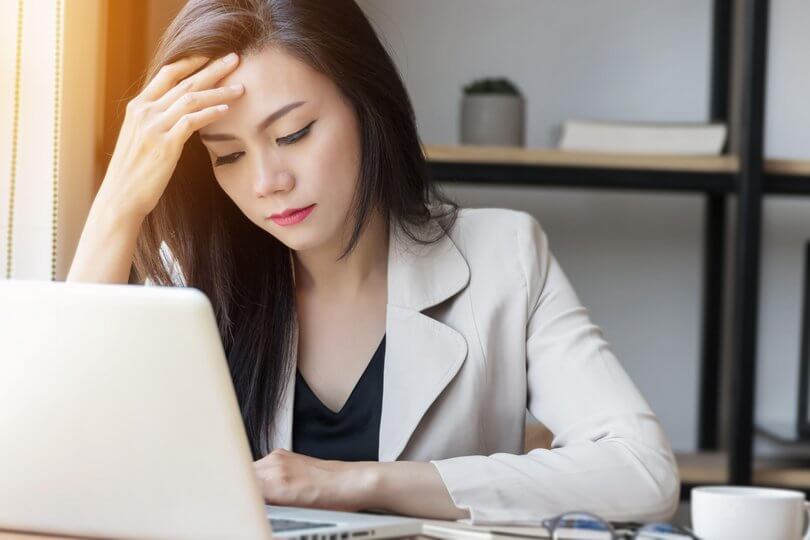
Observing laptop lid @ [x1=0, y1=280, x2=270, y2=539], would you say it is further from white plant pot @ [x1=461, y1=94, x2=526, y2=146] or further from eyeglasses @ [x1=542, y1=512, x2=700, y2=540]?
white plant pot @ [x1=461, y1=94, x2=526, y2=146]

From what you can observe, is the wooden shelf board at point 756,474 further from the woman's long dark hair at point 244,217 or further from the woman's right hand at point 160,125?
the woman's right hand at point 160,125

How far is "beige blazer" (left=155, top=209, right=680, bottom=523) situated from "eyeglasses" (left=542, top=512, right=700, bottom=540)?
0.35 meters

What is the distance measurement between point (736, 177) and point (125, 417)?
1937mm

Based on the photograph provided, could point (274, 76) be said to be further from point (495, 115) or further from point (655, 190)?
point (655, 190)

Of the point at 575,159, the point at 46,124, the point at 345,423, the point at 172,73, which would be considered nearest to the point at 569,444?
the point at 345,423

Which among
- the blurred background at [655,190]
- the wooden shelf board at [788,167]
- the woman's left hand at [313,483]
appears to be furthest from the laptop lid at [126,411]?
the wooden shelf board at [788,167]

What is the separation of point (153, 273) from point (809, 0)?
6.18 feet

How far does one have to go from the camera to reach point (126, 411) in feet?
2.51

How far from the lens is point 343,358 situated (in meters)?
1.52

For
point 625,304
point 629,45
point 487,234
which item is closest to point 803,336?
point 625,304

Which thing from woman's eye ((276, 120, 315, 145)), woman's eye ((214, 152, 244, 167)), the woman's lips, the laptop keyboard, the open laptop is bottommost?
the laptop keyboard

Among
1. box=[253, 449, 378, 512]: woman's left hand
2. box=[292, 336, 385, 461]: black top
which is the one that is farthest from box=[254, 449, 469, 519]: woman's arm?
box=[292, 336, 385, 461]: black top

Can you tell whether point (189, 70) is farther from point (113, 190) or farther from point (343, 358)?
point (343, 358)

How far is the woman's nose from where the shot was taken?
4.40 ft
